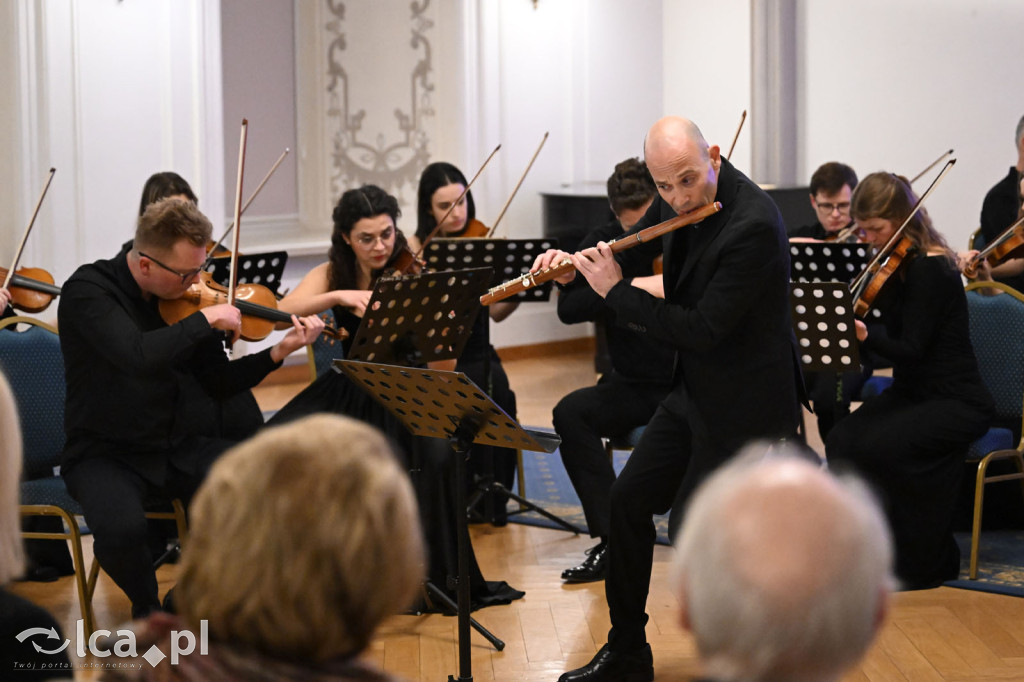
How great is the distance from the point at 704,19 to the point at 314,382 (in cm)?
534

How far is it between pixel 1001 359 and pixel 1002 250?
2.24 feet

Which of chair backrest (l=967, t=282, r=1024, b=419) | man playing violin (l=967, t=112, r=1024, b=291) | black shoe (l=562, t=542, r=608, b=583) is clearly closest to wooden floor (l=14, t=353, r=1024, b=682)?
black shoe (l=562, t=542, r=608, b=583)

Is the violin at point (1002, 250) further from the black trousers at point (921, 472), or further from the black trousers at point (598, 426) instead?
the black trousers at point (598, 426)

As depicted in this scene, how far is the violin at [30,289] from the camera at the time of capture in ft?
14.7

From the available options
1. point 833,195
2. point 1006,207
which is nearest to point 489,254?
point 833,195

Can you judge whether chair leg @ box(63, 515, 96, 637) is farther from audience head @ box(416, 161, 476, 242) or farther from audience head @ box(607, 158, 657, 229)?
audience head @ box(416, 161, 476, 242)

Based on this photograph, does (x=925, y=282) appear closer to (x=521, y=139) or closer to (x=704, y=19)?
(x=521, y=139)

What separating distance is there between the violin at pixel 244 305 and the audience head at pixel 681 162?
1163 mm

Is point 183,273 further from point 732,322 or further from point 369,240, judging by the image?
point 732,322

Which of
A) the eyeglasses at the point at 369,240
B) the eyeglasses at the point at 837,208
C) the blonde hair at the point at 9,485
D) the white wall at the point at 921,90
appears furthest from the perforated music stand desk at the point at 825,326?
the white wall at the point at 921,90

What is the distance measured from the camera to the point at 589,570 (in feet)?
12.5

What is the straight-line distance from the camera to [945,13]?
22.9ft

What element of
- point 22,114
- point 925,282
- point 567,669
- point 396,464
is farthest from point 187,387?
point 22,114

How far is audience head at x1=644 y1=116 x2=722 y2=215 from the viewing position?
9.12 ft
